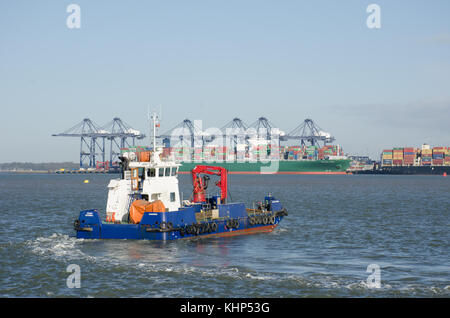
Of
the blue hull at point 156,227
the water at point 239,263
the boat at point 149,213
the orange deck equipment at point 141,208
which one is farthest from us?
the orange deck equipment at point 141,208

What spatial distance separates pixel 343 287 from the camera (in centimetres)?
2070

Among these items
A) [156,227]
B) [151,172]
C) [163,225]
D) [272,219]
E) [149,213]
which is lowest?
[272,219]

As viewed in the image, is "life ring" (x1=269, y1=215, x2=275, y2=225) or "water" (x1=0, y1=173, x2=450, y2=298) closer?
"water" (x1=0, y1=173, x2=450, y2=298)

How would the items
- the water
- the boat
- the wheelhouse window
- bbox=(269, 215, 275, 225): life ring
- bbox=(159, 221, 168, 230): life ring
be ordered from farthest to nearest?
1. bbox=(269, 215, 275, 225): life ring
2. the wheelhouse window
3. the boat
4. bbox=(159, 221, 168, 230): life ring
5. the water

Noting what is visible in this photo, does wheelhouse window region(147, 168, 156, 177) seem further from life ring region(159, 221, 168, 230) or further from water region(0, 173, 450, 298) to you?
water region(0, 173, 450, 298)

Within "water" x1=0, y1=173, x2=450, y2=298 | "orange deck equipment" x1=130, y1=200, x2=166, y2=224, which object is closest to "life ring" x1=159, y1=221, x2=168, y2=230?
"water" x1=0, y1=173, x2=450, y2=298

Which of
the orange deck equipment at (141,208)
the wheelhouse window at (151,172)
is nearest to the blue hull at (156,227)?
the orange deck equipment at (141,208)

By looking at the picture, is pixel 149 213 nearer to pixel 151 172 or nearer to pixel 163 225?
pixel 163 225

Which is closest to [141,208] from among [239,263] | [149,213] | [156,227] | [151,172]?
[149,213]

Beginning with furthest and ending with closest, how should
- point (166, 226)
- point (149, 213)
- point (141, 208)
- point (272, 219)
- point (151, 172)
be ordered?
point (272, 219) → point (151, 172) → point (141, 208) → point (166, 226) → point (149, 213)

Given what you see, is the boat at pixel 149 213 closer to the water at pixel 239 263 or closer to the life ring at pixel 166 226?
the life ring at pixel 166 226

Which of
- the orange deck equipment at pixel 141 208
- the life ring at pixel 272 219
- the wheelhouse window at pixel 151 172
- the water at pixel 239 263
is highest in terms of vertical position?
the wheelhouse window at pixel 151 172

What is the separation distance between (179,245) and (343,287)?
37.3ft

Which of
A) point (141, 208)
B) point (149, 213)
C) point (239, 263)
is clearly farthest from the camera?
point (141, 208)
